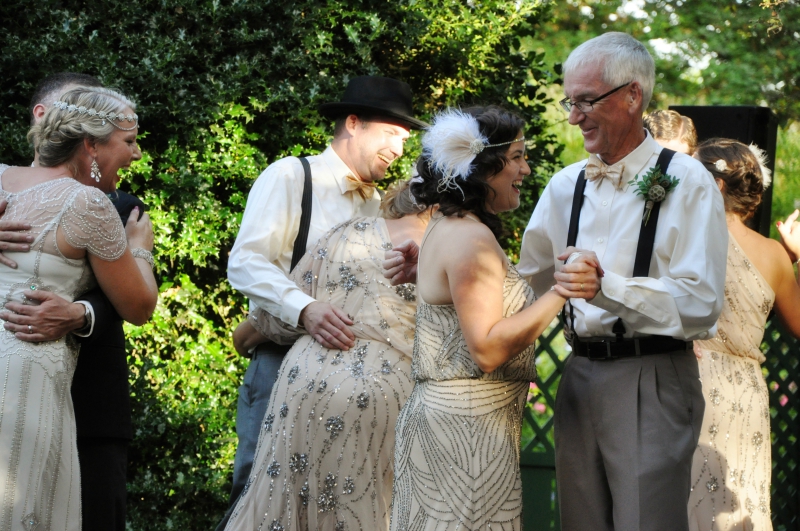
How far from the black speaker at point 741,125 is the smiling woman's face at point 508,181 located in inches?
92.3

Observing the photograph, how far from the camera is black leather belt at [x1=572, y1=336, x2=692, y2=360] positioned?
2963mm

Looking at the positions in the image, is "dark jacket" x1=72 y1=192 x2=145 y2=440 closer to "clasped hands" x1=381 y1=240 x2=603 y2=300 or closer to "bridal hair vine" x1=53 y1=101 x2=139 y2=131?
"bridal hair vine" x1=53 y1=101 x2=139 y2=131

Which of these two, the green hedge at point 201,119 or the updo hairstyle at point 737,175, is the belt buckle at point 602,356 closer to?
the updo hairstyle at point 737,175

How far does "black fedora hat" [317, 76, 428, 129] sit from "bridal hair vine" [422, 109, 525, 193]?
1251mm

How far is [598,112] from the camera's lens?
3.16 m

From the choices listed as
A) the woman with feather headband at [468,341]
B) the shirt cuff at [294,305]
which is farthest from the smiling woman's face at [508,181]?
the shirt cuff at [294,305]

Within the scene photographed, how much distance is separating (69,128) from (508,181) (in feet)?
5.11

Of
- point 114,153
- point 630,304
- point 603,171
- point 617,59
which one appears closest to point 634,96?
point 617,59

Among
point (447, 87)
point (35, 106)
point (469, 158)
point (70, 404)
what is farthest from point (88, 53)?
point (469, 158)

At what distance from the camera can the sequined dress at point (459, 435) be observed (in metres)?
2.84

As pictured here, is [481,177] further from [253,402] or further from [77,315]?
[253,402]

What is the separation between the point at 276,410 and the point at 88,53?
2.47 metres

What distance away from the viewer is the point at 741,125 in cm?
507

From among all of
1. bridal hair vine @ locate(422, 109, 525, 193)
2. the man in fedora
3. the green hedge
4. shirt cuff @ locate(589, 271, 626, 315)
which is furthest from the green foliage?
shirt cuff @ locate(589, 271, 626, 315)
